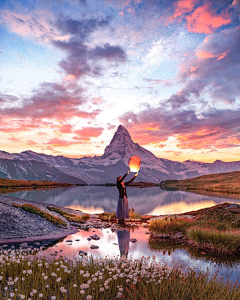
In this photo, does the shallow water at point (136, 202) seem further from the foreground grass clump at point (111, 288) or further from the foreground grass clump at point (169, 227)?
the foreground grass clump at point (111, 288)

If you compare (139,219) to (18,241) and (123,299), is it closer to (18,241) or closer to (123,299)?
(18,241)

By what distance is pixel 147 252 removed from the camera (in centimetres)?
1404

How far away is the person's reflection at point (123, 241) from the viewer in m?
14.2

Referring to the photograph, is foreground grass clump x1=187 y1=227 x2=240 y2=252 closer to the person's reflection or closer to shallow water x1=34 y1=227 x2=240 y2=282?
shallow water x1=34 y1=227 x2=240 y2=282

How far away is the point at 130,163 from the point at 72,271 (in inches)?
686

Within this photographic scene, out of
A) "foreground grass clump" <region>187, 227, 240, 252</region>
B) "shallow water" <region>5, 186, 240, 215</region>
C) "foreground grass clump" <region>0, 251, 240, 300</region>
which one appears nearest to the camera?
"foreground grass clump" <region>0, 251, 240, 300</region>

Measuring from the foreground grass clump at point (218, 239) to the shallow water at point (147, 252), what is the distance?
922mm

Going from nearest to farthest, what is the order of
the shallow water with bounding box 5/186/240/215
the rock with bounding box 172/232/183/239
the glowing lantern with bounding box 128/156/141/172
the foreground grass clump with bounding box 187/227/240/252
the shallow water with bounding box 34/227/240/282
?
1. the shallow water with bounding box 34/227/240/282
2. the foreground grass clump with bounding box 187/227/240/252
3. the rock with bounding box 172/232/183/239
4. the glowing lantern with bounding box 128/156/141/172
5. the shallow water with bounding box 5/186/240/215

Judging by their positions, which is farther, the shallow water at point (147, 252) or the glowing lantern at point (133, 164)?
the glowing lantern at point (133, 164)

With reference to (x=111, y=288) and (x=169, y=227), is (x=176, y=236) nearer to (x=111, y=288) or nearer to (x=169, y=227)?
(x=169, y=227)

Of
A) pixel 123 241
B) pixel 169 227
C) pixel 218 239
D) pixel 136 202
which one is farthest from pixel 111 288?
pixel 136 202

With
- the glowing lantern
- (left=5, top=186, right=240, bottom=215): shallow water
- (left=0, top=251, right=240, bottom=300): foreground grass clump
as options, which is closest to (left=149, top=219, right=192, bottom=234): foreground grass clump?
the glowing lantern

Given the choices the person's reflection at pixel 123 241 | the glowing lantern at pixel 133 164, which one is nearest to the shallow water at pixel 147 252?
the person's reflection at pixel 123 241

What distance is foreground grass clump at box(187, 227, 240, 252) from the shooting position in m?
14.4
